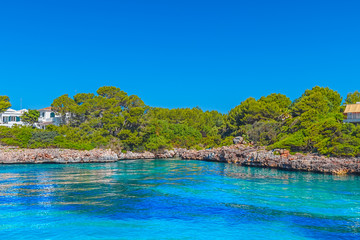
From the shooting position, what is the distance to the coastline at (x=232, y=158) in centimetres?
3521

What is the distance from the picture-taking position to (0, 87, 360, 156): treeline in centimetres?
4069

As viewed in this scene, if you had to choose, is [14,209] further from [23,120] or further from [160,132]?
[23,120]

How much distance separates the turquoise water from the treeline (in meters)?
11.4

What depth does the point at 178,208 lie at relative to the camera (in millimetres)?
19219

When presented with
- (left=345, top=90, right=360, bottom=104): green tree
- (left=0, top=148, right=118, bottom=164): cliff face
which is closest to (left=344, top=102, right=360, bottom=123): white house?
(left=345, top=90, right=360, bottom=104): green tree

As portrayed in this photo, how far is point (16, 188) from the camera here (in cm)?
2459

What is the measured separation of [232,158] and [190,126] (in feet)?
92.5

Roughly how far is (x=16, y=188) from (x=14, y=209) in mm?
6947

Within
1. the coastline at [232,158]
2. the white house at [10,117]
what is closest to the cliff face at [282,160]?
the coastline at [232,158]

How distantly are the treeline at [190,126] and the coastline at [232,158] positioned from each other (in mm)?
1681

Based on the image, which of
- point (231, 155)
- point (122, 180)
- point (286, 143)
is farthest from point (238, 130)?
point (122, 180)

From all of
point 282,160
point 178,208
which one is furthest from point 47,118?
point 178,208

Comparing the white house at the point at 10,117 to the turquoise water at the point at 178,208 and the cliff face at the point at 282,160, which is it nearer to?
the cliff face at the point at 282,160

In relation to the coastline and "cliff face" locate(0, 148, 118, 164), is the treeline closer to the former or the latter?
the coastline
